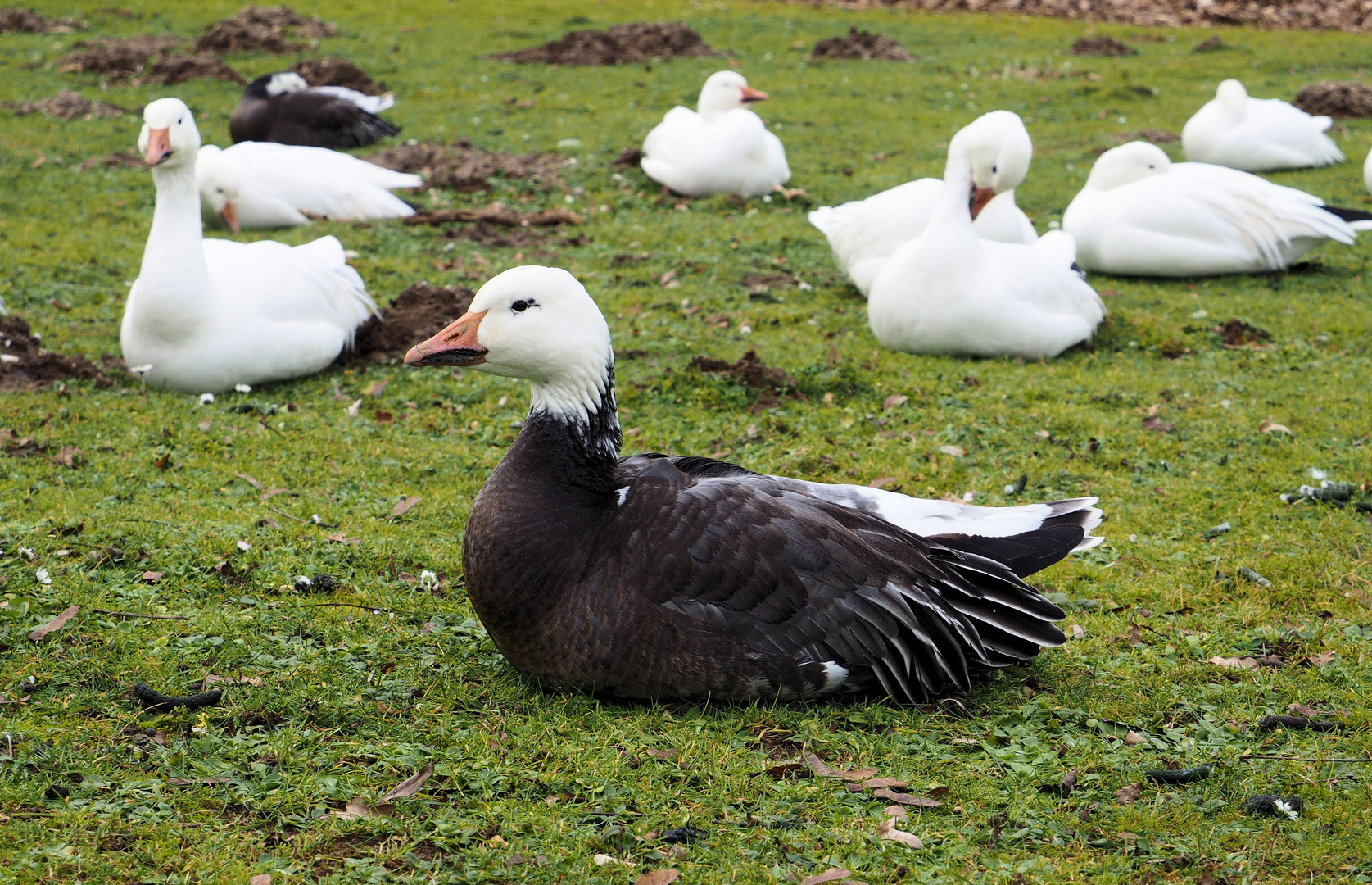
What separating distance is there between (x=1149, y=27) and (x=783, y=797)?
28.0m

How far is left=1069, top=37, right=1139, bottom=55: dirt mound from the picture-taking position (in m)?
23.8

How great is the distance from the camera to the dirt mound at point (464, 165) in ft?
48.2

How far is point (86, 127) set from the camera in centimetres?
1703

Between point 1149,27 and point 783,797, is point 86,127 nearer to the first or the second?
point 783,797

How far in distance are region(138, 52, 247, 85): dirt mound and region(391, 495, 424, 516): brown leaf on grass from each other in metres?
16.3

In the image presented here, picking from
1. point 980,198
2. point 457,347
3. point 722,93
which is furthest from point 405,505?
point 722,93

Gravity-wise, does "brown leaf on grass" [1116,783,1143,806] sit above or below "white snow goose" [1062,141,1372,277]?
below

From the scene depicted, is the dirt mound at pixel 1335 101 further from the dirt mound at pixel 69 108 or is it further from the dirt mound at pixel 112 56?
the dirt mound at pixel 112 56

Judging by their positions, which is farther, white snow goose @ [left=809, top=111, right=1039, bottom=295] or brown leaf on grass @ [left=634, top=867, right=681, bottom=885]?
white snow goose @ [left=809, top=111, right=1039, bottom=295]

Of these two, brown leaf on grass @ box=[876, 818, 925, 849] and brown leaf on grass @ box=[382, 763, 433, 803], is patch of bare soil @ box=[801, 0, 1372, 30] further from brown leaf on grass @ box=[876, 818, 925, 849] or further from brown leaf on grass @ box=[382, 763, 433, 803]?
brown leaf on grass @ box=[382, 763, 433, 803]

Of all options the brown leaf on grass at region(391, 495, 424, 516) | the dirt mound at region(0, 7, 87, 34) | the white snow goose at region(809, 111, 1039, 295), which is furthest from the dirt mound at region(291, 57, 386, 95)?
the brown leaf on grass at region(391, 495, 424, 516)

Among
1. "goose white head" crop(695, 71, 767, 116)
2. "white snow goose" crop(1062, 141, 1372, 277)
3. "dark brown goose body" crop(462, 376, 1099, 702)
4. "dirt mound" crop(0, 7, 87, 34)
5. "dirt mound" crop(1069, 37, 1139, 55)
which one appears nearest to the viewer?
"dark brown goose body" crop(462, 376, 1099, 702)

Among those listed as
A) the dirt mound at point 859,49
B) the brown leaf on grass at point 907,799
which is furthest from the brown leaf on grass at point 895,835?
the dirt mound at point 859,49

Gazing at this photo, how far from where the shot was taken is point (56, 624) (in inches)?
199
